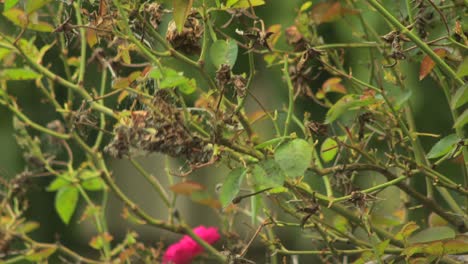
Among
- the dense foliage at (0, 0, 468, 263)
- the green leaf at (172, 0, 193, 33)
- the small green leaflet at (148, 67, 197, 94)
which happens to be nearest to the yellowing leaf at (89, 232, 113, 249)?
the dense foliage at (0, 0, 468, 263)

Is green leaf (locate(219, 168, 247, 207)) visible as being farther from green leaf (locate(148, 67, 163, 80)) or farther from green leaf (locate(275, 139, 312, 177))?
green leaf (locate(148, 67, 163, 80))

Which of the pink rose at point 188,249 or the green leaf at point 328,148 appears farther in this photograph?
the pink rose at point 188,249

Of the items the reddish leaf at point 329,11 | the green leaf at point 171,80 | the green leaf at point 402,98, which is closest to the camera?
the green leaf at point 171,80

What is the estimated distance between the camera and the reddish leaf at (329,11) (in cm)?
141

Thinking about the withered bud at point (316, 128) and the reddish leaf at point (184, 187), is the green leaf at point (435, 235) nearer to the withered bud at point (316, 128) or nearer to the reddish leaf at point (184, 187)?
the withered bud at point (316, 128)

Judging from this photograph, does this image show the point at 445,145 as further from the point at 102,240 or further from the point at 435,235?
the point at 102,240

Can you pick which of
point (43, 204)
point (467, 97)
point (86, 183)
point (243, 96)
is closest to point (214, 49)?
point (243, 96)

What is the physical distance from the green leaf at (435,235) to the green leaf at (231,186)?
0.28 meters

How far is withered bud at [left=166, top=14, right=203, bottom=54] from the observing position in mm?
1144

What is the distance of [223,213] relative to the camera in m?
1.93

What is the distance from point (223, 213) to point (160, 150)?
2.64ft

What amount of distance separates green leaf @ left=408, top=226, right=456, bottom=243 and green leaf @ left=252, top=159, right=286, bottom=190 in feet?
0.80

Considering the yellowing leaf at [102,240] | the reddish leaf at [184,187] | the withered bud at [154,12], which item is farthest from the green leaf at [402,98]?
the yellowing leaf at [102,240]

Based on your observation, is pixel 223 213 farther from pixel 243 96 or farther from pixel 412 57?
pixel 243 96
